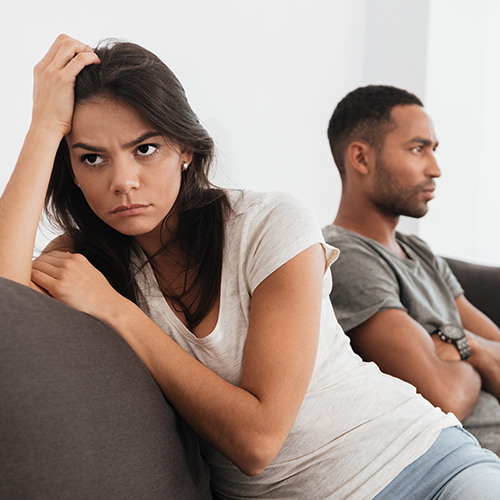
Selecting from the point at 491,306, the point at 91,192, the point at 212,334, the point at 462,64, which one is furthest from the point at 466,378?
the point at 462,64

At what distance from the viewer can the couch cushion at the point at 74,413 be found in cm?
54

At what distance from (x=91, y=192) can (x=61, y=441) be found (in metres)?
0.49

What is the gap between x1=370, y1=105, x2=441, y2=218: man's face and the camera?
1.62m

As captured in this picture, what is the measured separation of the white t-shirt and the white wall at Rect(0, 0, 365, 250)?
472 millimetres

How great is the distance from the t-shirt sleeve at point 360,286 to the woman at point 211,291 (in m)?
0.29

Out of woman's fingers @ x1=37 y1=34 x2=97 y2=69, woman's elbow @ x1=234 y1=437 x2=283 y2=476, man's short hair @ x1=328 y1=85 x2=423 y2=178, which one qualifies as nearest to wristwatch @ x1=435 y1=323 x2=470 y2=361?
man's short hair @ x1=328 y1=85 x2=423 y2=178

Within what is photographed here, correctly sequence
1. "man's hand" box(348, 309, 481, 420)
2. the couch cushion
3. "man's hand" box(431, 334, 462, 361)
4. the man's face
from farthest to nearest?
the man's face < "man's hand" box(431, 334, 462, 361) < "man's hand" box(348, 309, 481, 420) < the couch cushion

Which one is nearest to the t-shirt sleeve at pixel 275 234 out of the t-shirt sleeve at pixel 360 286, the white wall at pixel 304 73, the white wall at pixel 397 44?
the t-shirt sleeve at pixel 360 286

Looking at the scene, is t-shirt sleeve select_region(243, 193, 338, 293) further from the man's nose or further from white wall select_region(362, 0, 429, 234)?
white wall select_region(362, 0, 429, 234)

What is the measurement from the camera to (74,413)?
589 mm

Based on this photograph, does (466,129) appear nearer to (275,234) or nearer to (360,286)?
(360,286)

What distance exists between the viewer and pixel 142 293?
1.01 metres

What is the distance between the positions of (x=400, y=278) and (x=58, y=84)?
3.38 feet

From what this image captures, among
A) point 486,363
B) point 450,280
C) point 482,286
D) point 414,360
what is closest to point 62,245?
point 414,360
